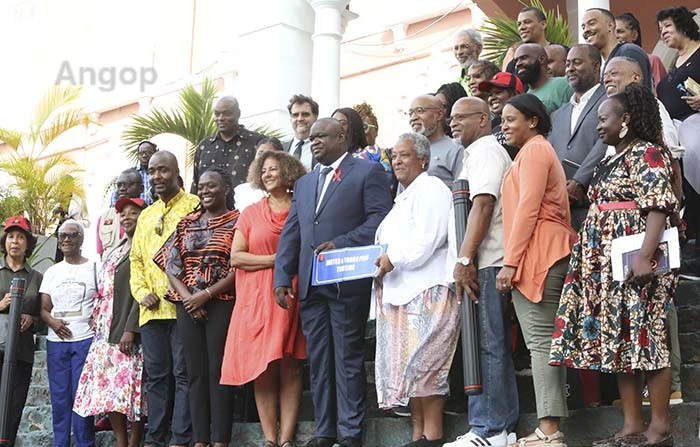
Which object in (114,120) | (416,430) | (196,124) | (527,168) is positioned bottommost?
(416,430)

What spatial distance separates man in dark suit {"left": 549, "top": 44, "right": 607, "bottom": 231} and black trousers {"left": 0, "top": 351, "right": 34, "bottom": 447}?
4277 mm

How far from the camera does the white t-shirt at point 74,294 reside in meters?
8.35

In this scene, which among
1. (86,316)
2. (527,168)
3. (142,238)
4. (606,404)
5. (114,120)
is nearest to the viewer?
(527,168)

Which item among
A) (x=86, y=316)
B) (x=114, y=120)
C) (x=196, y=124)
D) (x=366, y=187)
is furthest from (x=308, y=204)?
(x=114, y=120)

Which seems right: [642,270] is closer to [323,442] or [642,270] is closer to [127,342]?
[323,442]

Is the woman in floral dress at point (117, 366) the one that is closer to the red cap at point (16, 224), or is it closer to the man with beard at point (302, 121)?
the red cap at point (16, 224)

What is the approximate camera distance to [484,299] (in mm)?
5969

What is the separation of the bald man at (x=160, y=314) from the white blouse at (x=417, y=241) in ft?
5.34

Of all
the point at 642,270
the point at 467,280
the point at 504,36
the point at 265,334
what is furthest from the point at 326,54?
the point at 642,270

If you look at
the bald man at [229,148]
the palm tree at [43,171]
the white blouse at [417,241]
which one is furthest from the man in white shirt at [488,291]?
the palm tree at [43,171]

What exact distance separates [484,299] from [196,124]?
21.1 feet

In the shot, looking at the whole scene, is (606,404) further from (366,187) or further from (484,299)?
(366,187)

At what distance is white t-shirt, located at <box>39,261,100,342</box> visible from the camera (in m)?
8.35

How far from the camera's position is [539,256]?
570 cm
